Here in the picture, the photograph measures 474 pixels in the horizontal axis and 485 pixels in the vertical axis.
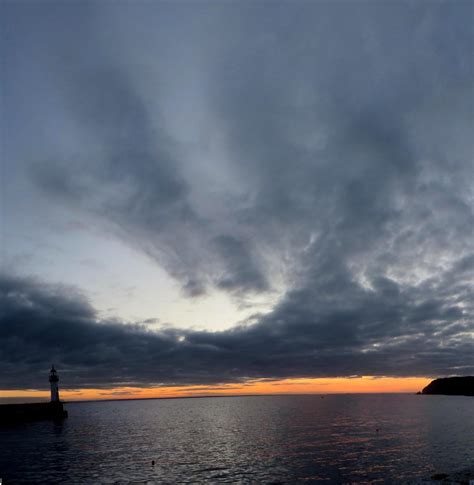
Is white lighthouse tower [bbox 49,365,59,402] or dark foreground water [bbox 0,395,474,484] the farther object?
white lighthouse tower [bbox 49,365,59,402]

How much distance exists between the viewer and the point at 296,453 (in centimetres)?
5869

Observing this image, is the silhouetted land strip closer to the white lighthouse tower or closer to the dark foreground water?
the white lighthouse tower

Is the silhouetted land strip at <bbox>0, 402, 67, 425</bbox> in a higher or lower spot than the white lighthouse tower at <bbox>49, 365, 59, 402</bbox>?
lower

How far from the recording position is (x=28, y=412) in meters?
109

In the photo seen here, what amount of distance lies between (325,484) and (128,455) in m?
32.9

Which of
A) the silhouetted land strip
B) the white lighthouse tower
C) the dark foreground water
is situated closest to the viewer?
the dark foreground water

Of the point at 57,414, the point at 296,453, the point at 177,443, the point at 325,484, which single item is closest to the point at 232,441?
the point at 177,443

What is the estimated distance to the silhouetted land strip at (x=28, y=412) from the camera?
4011 inches

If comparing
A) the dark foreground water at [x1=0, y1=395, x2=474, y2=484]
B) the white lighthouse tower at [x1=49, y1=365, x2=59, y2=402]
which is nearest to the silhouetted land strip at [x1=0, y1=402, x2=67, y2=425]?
the white lighthouse tower at [x1=49, y1=365, x2=59, y2=402]

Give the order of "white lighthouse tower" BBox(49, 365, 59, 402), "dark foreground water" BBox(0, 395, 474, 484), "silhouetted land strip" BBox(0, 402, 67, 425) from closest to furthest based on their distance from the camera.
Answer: "dark foreground water" BBox(0, 395, 474, 484)
"silhouetted land strip" BBox(0, 402, 67, 425)
"white lighthouse tower" BBox(49, 365, 59, 402)

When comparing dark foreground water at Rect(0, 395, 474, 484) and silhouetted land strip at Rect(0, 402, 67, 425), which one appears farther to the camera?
silhouetted land strip at Rect(0, 402, 67, 425)

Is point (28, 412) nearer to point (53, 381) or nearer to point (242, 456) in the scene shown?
point (53, 381)

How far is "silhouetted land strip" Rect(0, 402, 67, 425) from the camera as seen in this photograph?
102 m

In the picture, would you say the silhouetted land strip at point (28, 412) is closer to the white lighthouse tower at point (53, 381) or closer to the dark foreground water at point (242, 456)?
the white lighthouse tower at point (53, 381)
